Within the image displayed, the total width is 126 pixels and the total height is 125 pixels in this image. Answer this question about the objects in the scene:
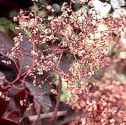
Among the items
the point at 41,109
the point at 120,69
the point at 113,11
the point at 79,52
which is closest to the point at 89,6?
the point at 79,52

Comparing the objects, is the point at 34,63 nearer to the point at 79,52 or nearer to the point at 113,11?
the point at 79,52

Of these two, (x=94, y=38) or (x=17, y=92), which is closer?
(x=94, y=38)

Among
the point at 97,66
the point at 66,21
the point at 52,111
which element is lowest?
the point at 52,111

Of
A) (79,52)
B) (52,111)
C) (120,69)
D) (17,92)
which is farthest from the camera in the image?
(120,69)

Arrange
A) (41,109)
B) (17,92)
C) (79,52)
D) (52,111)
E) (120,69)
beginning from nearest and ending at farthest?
(79,52) < (17,92) < (41,109) < (52,111) < (120,69)

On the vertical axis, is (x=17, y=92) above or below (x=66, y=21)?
below

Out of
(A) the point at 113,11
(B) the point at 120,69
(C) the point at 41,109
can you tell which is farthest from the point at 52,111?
(B) the point at 120,69

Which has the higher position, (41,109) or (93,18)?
(93,18)

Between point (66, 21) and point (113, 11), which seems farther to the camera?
point (113, 11)

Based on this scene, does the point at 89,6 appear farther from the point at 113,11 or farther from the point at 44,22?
the point at 113,11
